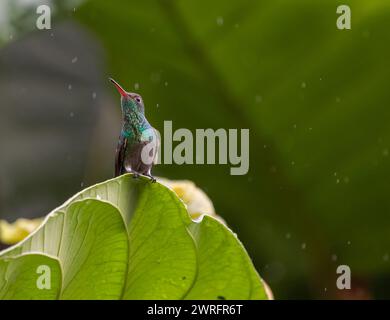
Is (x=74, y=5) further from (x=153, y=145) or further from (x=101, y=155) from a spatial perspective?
(x=153, y=145)

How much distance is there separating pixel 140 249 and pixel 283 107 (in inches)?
33.0

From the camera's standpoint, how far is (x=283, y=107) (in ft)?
4.99

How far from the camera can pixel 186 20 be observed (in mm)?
1453

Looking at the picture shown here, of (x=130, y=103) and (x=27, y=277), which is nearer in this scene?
(x=27, y=277)

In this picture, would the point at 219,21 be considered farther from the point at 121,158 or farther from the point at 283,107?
the point at 121,158

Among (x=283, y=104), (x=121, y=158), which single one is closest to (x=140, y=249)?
(x=121, y=158)

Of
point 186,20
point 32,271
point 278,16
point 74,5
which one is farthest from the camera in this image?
point 74,5

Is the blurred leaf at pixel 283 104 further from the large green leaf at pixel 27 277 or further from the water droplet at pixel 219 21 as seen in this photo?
the large green leaf at pixel 27 277

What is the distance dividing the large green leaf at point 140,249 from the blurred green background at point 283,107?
63 centimetres

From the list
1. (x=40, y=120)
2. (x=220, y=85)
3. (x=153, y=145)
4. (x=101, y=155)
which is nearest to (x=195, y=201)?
(x=153, y=145)

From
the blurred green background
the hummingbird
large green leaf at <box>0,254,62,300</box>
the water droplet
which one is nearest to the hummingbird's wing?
the hummingbird

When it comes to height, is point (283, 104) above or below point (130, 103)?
above

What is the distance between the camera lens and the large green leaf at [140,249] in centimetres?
69
